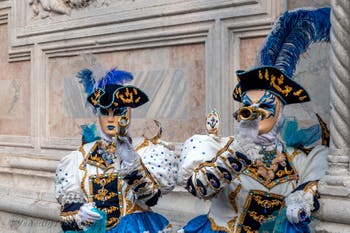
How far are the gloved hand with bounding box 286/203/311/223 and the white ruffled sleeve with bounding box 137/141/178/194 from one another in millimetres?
643

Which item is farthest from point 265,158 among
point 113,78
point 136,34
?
point 136,34

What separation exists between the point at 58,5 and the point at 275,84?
352cm

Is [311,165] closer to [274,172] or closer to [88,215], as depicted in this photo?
[274,172]

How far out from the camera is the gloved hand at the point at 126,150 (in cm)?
297

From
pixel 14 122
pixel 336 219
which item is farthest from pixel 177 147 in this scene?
pixel 14 122

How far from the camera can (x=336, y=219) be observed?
333cm

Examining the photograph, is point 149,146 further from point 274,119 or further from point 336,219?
point 336,219

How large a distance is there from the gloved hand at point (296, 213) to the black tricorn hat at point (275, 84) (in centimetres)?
46

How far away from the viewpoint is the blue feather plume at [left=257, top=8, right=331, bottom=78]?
309 centimetres

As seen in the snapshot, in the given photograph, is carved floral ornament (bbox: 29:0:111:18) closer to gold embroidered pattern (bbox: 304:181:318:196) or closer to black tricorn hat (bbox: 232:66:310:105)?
black tricorn hat (bbox: 232:66:310:105)

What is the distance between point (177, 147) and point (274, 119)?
6.28 feet

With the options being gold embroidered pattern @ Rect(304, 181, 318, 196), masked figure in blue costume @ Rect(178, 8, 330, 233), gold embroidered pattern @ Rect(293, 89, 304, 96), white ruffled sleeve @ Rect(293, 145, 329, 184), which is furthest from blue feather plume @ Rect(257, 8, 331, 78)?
gold embroidered pattern @ Rect(304, 181, 318, 196)

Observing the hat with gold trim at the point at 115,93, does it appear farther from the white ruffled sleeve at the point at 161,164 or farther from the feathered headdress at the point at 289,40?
the feathered headdress at the point at 289,40

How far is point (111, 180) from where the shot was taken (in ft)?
11.1
